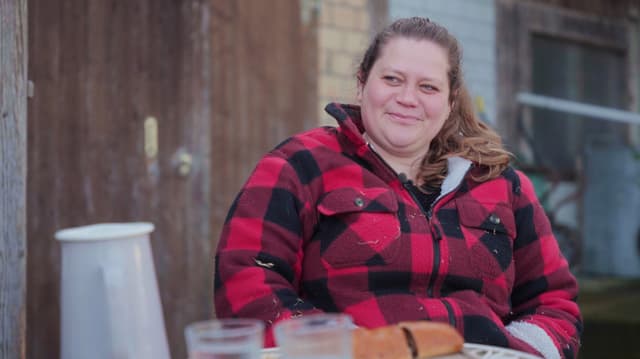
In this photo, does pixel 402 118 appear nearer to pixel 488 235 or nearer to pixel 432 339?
pixel 488 235

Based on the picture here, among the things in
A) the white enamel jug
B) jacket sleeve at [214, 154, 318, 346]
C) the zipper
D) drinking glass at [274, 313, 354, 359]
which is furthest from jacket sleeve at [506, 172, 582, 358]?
the white enamel jug

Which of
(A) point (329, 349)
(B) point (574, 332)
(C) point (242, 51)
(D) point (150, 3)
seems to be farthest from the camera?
(C) point (242, 51)

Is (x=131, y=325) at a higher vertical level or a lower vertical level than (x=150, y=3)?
lower

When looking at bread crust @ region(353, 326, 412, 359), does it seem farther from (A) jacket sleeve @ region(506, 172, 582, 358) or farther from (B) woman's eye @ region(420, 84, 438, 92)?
(B) woman's eye @ region(420, 84, 438, 92)

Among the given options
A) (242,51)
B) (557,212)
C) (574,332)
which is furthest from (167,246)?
(557,212)

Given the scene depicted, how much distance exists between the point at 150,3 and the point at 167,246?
1.29 m

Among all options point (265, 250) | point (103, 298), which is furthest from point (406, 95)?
point (103, 298)

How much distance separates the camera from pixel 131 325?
114 inches

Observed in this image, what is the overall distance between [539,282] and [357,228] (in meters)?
0.61

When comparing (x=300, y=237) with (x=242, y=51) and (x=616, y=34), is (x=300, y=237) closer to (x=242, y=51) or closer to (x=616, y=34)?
(x=242, y=51)

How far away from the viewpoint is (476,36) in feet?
21.0

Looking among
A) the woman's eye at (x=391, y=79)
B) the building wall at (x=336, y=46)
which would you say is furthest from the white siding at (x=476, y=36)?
the woman's eye at (x=391, y=79)

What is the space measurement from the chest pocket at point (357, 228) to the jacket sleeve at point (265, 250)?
0.06 m

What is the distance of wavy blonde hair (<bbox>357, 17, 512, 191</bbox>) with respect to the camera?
7.60ft
